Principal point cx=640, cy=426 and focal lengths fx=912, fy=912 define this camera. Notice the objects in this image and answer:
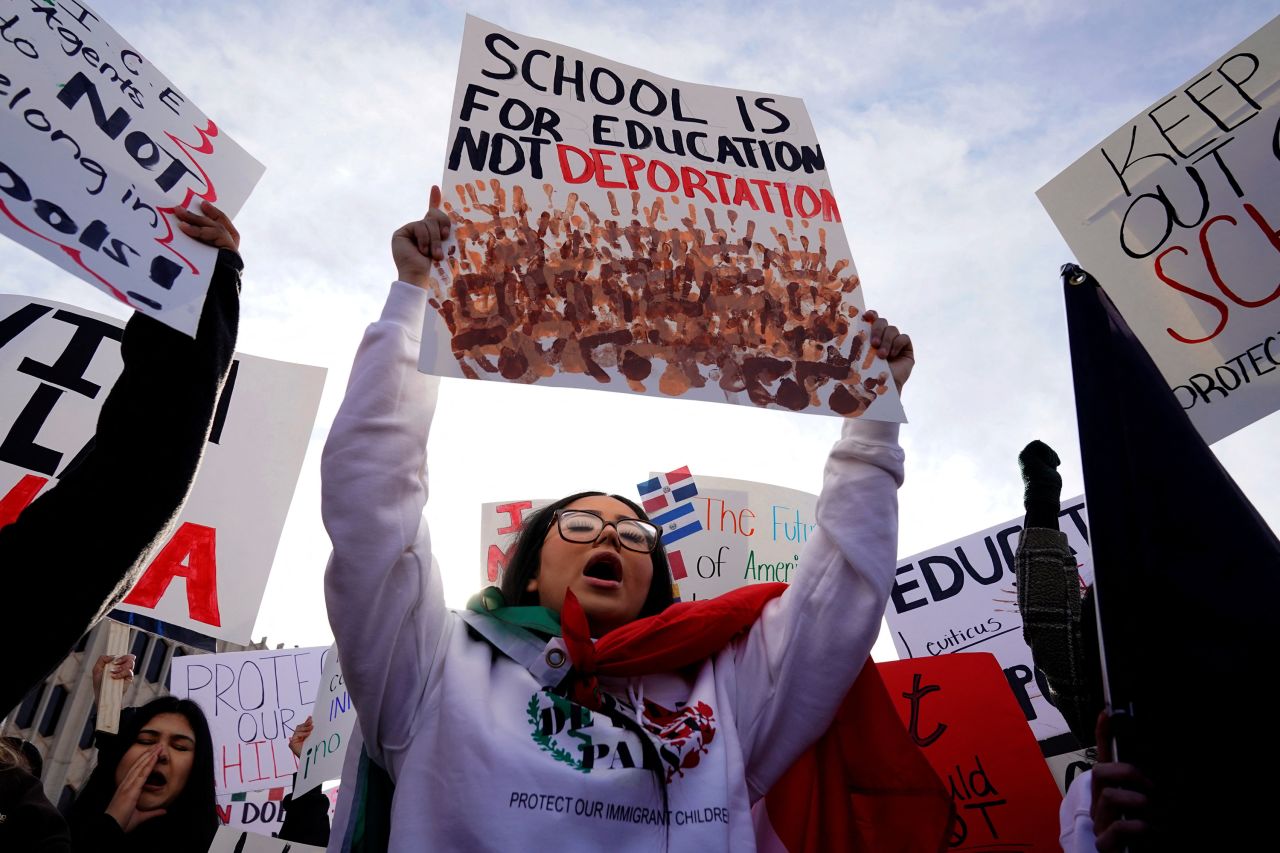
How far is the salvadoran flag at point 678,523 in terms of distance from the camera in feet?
16.3

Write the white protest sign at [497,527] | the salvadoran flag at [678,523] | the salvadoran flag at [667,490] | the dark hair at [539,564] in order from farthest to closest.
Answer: the white protest sign at [497,527], the salvadoran flag at [667,490], the salvadoran flag at [678,523], the dark hair at [539,564]

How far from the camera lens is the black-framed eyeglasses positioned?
2.19 metres

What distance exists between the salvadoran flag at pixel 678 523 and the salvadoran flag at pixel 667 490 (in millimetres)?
55

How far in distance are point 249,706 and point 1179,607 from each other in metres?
5.10

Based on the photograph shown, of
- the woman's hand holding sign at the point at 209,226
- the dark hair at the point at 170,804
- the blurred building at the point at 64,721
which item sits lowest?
the dark hair at the point at 170,804

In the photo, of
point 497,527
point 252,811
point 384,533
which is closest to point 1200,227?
point 384,533

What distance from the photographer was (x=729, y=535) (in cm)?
503

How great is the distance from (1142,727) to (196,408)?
187 cm

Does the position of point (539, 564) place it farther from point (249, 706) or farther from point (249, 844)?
point (249, 706)

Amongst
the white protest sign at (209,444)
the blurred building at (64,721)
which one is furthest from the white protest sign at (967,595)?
the blurred building at (64,721)

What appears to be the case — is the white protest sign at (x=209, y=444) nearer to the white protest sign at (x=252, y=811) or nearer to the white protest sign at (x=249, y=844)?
the white protest sign at (x=249, y=844)

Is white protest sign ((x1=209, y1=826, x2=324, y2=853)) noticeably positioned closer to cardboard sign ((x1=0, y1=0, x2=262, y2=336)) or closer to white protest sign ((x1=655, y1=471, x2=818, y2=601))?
white protest sign ((x1=655, y1=471, x2=818, y2=601))

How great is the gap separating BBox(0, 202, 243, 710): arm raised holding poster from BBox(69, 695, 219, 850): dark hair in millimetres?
1951

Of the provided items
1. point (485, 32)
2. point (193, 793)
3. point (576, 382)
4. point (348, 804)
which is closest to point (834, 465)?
point (576, 382)
